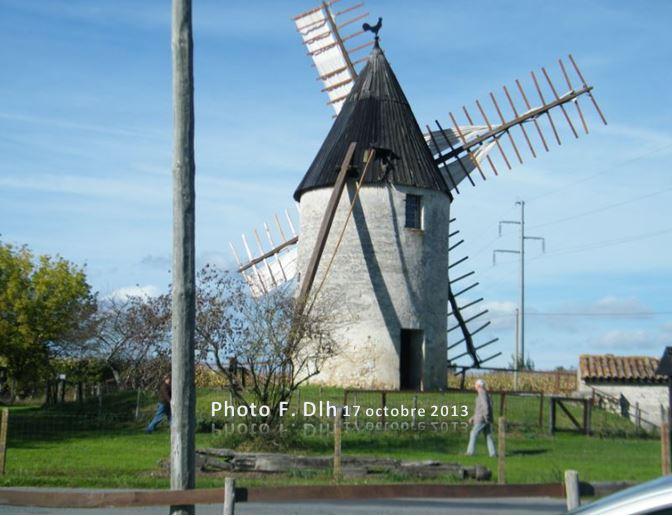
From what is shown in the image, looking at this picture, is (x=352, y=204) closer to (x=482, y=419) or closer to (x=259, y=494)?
(x=482, y=419)

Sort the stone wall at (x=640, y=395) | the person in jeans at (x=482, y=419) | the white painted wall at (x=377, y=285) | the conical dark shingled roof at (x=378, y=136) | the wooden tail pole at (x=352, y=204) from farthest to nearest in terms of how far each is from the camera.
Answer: the conical dark shingled roof at (x=378, y=136), the stone wall at (x=640, y=395), the white painted wall at (x=377, y=285), the wooden tail pole at (x=352, y=204), the person in jeans at (x=482, y=419)

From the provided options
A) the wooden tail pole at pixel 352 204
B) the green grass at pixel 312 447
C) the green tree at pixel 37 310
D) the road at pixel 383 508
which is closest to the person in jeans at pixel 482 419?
the green grass at pixel 312 447

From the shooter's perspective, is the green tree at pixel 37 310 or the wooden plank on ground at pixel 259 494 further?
the green tree at pixel 37 310

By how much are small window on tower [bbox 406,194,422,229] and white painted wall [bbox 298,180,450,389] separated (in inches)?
7.9

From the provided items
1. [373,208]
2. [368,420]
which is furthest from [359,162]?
[368,420]

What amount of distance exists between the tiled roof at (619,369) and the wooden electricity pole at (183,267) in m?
26.9

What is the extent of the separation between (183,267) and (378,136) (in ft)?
80.6

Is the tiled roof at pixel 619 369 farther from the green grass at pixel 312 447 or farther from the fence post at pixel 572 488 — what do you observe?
the fence post at pixel 572 488

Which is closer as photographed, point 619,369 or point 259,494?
point 259,494

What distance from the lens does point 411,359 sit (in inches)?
1385

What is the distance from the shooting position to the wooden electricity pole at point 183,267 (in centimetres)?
1062

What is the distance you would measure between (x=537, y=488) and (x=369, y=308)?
74.2 ft

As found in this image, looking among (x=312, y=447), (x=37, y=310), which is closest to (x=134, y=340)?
(x=37, y=310)

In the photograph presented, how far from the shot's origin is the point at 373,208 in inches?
1337
